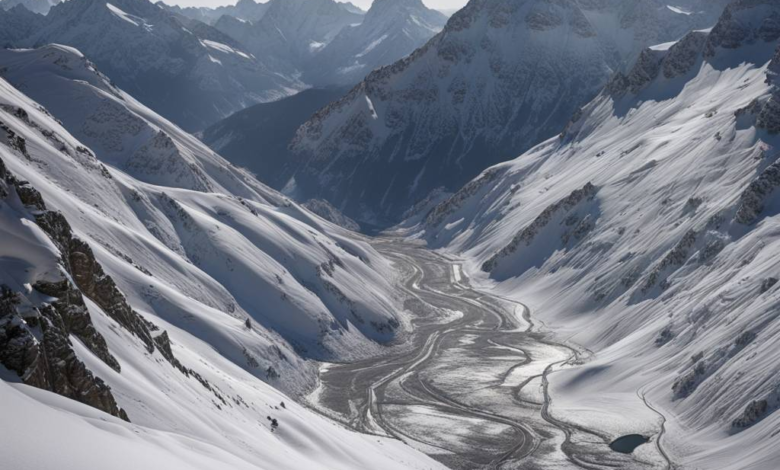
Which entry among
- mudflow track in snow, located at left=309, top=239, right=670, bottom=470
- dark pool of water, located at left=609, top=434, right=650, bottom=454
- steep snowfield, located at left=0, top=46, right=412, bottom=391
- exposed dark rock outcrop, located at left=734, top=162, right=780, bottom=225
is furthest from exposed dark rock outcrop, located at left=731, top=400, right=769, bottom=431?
steep snowfield, located at left=0, top=46, right=412, bottom=391

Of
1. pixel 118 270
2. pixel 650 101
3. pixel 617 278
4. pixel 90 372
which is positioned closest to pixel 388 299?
pixel 617 278

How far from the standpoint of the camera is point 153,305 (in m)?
77.1

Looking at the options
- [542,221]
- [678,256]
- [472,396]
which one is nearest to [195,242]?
[472,396]

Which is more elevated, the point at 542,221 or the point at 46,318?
the point at 542,221

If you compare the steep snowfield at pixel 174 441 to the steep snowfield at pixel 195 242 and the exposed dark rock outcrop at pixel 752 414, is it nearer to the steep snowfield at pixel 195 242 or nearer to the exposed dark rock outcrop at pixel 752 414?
the steep snowfield at pixel 195 242

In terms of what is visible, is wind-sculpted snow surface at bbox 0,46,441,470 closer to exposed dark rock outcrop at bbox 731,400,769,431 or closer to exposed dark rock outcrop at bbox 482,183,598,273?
exposed dark rock outcrop at bbox 482,183,598,273

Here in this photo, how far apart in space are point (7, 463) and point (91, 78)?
504 feet

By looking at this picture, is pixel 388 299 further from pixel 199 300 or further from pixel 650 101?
pixel 650 101

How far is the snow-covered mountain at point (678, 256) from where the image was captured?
80.2 metres

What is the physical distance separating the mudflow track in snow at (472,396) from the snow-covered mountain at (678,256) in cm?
410

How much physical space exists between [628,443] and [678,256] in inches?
1635

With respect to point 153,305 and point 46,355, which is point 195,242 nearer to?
point 153,305

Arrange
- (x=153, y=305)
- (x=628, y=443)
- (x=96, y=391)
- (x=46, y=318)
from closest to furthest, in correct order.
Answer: (x=46, y=318) < (x=96, y=391) < (x=153, y=305) < (x=628, y=443)

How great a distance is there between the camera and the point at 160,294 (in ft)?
258
